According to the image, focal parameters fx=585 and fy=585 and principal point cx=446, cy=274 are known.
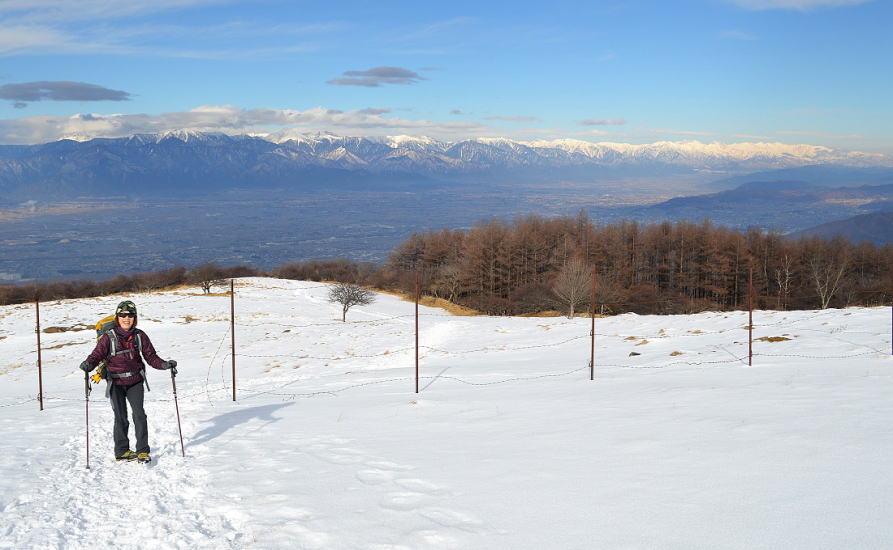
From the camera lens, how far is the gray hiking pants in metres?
7.98

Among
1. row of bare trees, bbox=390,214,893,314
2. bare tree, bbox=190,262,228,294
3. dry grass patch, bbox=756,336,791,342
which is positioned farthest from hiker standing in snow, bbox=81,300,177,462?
row of bare trees, bbox=390,214,893,314

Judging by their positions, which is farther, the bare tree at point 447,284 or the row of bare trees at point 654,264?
the row of bare trees at point 654,264

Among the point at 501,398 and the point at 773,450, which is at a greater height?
the point at 773,450

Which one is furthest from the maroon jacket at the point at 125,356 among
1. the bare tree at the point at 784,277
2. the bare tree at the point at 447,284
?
the bare tree at the point at 784,277

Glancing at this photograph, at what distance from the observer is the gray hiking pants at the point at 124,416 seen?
7.98 metres

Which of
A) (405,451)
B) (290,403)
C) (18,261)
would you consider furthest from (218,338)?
(18,261)

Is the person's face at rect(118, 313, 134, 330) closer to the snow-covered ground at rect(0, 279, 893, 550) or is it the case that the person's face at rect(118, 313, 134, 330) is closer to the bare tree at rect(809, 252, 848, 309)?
the snow-covered ground at rect(0, 279, 893, 550)

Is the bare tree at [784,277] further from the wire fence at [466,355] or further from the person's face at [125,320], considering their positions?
the person's face at [125,320]

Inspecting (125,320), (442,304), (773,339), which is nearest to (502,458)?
(125,320)

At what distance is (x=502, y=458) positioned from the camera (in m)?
7.73

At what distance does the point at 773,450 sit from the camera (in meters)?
7.18

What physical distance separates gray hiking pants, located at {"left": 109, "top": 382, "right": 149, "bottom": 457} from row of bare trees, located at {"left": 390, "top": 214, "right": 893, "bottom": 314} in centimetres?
4439

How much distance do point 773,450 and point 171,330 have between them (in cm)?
3003

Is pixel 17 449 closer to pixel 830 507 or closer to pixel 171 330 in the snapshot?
pixel 830 507
